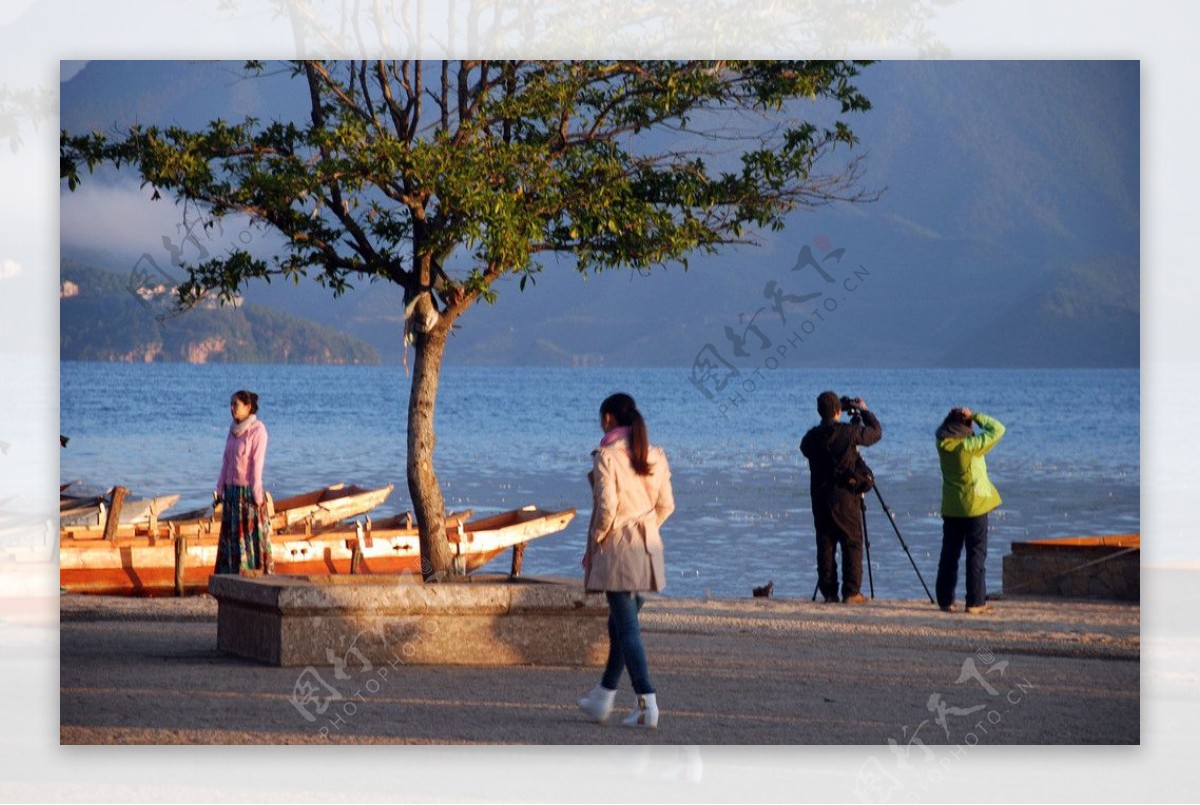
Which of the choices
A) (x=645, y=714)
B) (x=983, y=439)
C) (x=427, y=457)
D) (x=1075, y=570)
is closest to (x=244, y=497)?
(x=427, y=457)

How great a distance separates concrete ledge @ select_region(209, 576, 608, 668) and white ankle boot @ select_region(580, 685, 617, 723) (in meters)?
1.23

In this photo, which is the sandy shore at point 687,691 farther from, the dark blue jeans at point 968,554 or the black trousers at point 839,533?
the black trousers at point 839,533

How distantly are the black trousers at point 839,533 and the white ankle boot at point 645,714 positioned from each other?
500cm

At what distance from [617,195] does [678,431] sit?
62440 mm

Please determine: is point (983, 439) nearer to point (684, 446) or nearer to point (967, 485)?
point (967, 485)

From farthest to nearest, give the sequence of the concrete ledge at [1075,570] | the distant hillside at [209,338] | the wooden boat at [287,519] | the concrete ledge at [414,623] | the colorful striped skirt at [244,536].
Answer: the distant hillside at [209,338], the wooden boat at [287,519], the concrete ledge at [1075,570], the colorful striped skirt at [244,536], the concrete ledge at [414,623]

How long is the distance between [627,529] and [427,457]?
247 centimetres

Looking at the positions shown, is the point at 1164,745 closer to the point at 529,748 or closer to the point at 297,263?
the point at 529,748

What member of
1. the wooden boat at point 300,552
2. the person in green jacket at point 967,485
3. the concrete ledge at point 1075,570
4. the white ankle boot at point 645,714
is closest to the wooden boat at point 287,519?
the wooden boat at point 300,552

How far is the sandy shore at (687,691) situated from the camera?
25.5ft

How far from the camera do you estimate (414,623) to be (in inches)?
353

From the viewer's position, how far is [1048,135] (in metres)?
74.9

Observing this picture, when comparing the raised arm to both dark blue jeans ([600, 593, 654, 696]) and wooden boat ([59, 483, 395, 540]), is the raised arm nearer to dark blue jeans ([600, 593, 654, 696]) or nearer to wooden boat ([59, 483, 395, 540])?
dark blue jeans ([600, 593, 654, 696])

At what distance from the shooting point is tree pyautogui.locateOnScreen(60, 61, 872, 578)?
363 inches
